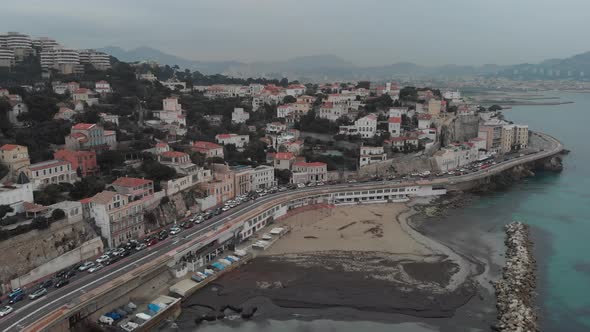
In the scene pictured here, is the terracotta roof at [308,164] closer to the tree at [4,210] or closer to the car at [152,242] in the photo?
the car at [152,242]

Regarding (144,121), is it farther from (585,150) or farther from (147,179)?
(585,150)

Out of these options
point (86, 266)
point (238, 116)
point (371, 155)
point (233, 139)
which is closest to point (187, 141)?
point (233, 139)

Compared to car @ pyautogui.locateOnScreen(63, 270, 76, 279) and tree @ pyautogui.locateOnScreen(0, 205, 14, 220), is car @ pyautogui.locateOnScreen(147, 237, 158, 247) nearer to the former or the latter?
car @ pyautogui.locateOnScreen(63, 270, 76, 279)

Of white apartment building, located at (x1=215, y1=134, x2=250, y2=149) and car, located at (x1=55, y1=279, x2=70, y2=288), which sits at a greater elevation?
white apartment building, located at (x1=215, y1=134, x2=250, y2=149)

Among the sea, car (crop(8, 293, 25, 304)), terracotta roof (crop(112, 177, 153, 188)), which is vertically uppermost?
terracotta roof (crop(112, 177, 153, 188))

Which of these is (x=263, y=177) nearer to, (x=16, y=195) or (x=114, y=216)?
(x=114, y=216)

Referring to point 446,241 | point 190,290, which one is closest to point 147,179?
point 190,290

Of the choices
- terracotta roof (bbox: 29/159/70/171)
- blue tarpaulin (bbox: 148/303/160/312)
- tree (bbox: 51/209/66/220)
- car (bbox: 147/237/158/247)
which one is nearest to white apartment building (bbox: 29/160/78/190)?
terracotta roof (bbox: 29/159/70/171)
